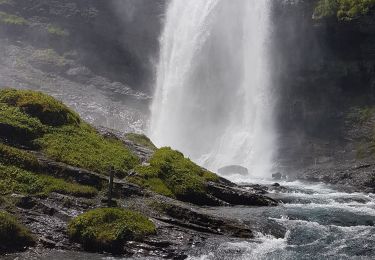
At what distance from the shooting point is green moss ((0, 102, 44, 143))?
80.1 feet

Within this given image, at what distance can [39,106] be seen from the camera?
27016 mm

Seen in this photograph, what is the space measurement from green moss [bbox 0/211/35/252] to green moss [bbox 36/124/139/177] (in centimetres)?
696

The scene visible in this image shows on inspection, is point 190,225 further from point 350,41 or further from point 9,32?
point 9,32

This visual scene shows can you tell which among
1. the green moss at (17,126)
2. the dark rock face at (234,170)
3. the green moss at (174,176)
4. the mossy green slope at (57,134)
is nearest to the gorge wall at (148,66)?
the dark rock face at (234,170)

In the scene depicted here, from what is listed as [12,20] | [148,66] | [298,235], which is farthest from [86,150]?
[12,20]

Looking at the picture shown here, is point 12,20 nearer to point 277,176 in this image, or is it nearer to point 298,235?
point 277,176

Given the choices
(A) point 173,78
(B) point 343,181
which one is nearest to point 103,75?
(A) point 173,78

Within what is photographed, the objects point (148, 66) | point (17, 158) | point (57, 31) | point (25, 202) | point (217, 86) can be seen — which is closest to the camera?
point (25, 202)

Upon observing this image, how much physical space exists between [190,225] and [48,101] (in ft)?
42.9

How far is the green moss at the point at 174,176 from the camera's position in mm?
24031

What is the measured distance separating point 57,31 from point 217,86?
30371 mm

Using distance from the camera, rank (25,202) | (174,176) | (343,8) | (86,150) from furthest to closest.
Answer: (343,8)
(86,150)
(174,176)
(25,202)

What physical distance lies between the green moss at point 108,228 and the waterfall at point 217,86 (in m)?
36.7

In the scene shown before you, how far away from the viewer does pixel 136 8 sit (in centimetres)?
7712
